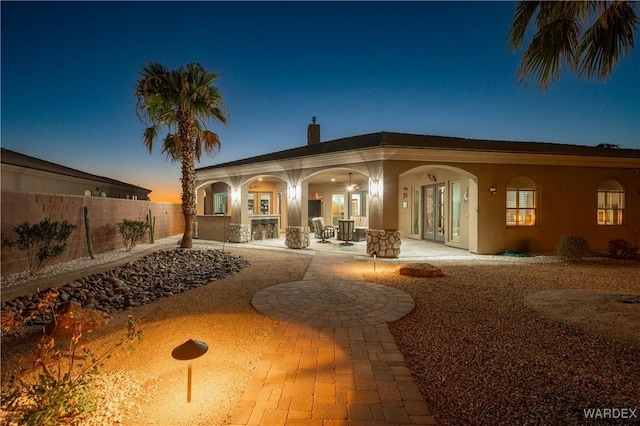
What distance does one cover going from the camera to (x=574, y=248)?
27.0 feet

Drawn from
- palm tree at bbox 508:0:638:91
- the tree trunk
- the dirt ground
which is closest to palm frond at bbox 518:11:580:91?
palm tree at bbox 508:0:638:91

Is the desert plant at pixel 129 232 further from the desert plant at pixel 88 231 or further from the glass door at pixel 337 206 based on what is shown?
the glass door at pixel 337 206

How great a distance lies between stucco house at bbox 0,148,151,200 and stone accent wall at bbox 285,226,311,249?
8.70 m

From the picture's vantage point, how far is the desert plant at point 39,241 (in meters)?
6.48

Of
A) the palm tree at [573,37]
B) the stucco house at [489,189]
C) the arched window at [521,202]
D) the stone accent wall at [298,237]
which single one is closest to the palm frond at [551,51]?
the palm tree at [573,37]

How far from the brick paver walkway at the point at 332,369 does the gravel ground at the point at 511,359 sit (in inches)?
9.1

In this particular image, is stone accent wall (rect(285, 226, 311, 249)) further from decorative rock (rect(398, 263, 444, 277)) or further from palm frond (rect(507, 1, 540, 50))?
palm frond (rect(507, 1, 540, 50))

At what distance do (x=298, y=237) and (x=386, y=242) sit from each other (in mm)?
3714

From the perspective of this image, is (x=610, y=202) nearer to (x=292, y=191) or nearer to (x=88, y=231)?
(x=292, y=191)

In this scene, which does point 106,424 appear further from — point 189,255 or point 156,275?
point 189,255

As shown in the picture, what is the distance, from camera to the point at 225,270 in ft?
24.2

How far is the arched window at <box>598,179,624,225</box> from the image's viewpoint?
10.8 m

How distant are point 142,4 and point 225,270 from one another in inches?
344

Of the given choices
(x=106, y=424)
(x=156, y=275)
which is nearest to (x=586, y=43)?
(x=106, y=424)
